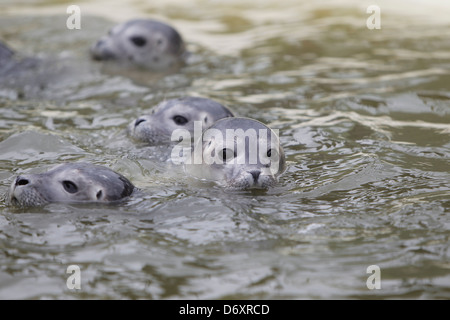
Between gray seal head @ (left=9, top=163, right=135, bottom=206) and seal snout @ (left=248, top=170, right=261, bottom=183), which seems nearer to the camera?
gray seal head @ (left=9, top=163, right=135, bottom=206)

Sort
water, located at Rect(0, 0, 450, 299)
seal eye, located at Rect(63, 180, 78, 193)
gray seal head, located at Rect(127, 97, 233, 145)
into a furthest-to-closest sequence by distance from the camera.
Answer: gray seal head, located at Rect(127, 97, 233, 145) < seal eye, located at Rect(63, 180, 78, 193) < water, located at Rect(0, 0, 450, 299)

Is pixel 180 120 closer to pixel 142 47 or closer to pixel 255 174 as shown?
pixel 255 174

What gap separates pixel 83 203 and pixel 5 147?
1.83m

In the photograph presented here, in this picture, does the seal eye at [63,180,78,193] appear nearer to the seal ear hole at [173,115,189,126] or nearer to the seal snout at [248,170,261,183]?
the seal snout at [248,170,261,183]

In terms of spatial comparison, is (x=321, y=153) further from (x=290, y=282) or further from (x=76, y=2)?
(x=76, y=2)

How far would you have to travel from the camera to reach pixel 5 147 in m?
7.14

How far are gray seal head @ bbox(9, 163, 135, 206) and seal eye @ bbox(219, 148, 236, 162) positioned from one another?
0.85 m

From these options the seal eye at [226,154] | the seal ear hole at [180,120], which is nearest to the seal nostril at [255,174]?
the seal eye at [226,154]

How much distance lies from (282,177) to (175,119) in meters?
1.61

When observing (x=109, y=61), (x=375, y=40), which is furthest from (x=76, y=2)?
(x=375, y=40)

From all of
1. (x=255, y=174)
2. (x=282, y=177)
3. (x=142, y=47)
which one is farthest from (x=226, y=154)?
(x=142, y=47)

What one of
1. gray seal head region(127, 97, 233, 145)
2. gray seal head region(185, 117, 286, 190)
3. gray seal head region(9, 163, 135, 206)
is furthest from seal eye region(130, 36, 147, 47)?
gray seal head region(9, 163, 135, 206)

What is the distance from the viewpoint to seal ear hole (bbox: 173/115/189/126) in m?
7.47

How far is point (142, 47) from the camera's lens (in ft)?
34.7
